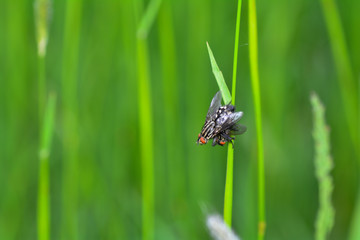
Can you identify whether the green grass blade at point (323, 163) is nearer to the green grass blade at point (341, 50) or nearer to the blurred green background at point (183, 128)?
the green grass blade at point (341, 50)

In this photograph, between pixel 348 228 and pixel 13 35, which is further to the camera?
pixel 13 35

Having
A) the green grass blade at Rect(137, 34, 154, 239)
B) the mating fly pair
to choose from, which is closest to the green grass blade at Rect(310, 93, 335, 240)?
the mating fly pair

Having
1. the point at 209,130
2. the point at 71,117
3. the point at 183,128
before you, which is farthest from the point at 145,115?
the point at 183,128

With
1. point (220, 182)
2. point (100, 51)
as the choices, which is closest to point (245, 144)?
point (220, 182)

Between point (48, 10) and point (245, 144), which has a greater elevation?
point (48, 10)

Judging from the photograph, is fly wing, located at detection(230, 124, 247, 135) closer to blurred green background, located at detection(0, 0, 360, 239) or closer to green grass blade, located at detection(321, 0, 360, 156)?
green grass blade, located at detection(321, 0, 360, 156)

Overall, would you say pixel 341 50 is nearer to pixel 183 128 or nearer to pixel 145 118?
pixel 145 118

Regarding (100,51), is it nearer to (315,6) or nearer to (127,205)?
(127,205)

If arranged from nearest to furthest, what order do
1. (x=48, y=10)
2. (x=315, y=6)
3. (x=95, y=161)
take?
(x=48, y=10) < (x=95, y=161) < (x=315, y=6)
